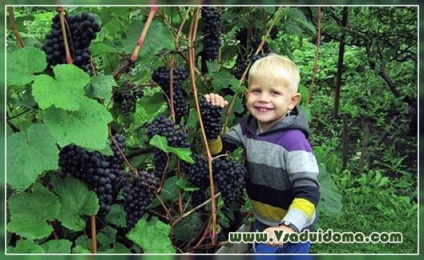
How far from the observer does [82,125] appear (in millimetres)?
932

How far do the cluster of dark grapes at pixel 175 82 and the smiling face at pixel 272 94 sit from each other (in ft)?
0.42

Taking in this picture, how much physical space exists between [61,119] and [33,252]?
0.76 ft

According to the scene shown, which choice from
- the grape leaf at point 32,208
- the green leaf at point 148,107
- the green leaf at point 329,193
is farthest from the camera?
the green leaf at point 148,107

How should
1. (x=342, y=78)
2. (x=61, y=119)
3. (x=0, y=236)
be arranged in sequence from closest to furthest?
1. (x=61, y=119)
2. (x=0, y=236)
3. (x=342, y=78)

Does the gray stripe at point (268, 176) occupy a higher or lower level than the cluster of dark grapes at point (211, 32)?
lower

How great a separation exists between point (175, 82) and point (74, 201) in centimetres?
28

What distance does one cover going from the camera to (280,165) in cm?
109

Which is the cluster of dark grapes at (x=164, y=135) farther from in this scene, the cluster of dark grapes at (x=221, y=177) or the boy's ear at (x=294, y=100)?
the boy's ear at (x=294, y=100)

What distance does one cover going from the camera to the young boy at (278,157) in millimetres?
1062

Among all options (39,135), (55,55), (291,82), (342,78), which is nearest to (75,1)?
(55,55)

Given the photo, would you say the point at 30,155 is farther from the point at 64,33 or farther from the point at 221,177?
the point at 221,177

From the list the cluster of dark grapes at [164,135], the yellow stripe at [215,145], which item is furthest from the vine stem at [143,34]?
the yellow stripe at [215,145]

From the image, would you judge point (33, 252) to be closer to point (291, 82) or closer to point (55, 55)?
point (55, 55)

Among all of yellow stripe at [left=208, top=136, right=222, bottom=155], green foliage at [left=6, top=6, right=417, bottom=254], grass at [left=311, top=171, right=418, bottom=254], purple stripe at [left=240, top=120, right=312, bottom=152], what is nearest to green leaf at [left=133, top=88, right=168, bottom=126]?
green foliage at [left=6, top=6, right=417, bottom=254]
